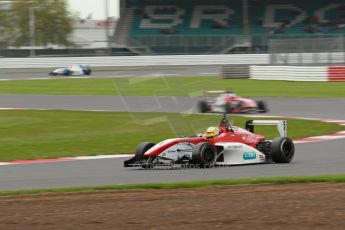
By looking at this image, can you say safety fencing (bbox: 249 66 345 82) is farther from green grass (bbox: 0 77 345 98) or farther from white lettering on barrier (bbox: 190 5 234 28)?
white lettering on barrier (bbox: 190 5 234 28)

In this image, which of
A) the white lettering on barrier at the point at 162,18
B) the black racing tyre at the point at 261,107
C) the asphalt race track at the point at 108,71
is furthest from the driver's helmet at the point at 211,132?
the white lettering on barrier at the point at 162,18

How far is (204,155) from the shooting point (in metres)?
11.5

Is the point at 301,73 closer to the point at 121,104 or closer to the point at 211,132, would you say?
the point at 121,104

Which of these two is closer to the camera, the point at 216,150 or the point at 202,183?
the point at 202,183

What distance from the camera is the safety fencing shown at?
34781mm

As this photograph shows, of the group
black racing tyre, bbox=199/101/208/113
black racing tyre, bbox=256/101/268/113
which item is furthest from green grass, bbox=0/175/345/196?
black racing tyre, bbox=256/101/268/113

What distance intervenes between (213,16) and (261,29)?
12.8ft

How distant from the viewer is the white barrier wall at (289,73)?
34969 mm

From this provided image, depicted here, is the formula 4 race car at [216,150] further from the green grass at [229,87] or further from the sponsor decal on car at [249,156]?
the green grass at [229,87]

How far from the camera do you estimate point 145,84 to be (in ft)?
42.3

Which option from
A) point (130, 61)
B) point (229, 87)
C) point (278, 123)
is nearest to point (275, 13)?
point (130, 61)

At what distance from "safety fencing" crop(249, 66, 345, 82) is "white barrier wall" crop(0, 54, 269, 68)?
11.3 m

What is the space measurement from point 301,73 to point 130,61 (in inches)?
660

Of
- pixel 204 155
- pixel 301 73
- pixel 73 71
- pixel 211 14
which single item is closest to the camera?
pixel 204 155
